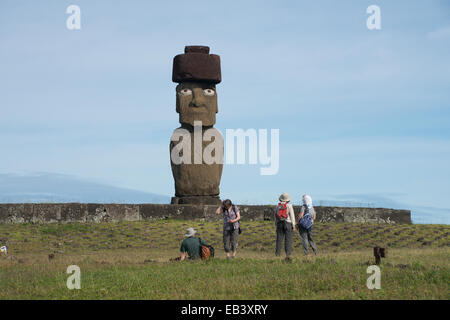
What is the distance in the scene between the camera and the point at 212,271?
1038 cm

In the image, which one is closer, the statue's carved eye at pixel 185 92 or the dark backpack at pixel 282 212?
the dark backpack at pixel 282 212

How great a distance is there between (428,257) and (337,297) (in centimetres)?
494

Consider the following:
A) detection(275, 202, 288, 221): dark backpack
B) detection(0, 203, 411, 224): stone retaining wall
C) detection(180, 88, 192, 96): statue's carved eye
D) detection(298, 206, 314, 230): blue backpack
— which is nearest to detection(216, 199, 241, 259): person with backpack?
detection(275, 202, 288, 221): dark backpack

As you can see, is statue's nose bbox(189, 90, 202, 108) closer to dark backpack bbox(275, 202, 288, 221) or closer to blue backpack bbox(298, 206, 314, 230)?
blue backpack bbox(298, 206, 314, 230)

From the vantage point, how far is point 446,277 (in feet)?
30.9

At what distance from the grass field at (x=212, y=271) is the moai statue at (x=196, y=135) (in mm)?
3774

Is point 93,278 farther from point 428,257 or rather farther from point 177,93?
point 177,93

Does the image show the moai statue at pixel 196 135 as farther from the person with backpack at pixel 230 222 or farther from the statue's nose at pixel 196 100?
the person with backpack at pixel 230 222

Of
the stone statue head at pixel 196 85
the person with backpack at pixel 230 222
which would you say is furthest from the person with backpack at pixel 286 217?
the stone statue head at pixel 196 85

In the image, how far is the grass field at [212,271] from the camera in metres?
8.66
